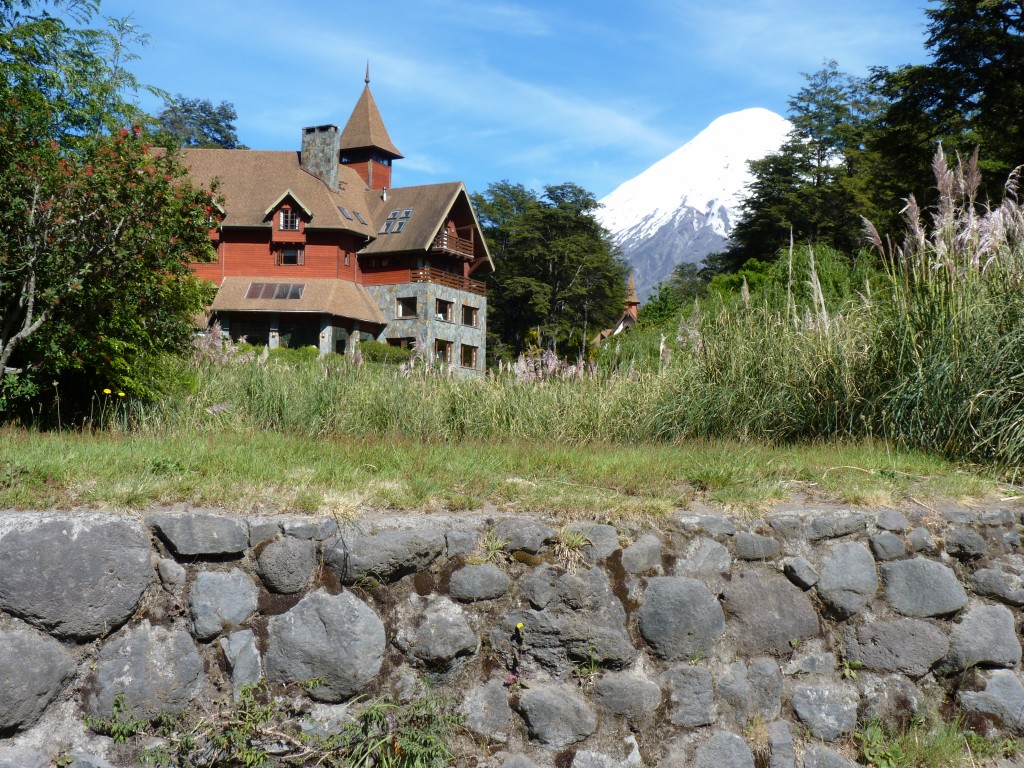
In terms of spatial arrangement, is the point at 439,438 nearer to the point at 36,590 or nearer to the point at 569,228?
the point at 36,590

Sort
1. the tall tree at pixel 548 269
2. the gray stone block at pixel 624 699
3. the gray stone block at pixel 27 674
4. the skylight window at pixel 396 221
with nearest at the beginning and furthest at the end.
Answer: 1. the gray stone block at pixel 27 674
2. the gray stone block at pixel 624 699
3. the skylight window at pixel 396 221
4. the tall tree at pixel 548 269

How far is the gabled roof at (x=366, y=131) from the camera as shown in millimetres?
43312

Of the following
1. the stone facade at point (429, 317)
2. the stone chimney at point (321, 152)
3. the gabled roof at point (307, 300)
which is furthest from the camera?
the stone chimney at point (321, 152)

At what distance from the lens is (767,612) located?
4699 millimetres

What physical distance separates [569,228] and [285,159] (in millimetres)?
18645

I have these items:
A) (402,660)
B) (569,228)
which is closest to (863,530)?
(402,660)

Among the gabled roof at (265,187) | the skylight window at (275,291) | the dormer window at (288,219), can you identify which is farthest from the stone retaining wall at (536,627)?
the dormer window at (288,219)

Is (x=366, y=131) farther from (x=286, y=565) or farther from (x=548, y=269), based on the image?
(x=286, y=565)

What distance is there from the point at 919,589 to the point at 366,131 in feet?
138

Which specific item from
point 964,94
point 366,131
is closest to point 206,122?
point 366,131

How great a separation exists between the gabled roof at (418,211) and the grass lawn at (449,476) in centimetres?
3258

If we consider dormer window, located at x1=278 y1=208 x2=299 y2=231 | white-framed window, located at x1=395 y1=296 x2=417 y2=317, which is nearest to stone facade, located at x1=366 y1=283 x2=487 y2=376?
white-framed window, located at x1=395 y1=296 x2=417 y2=317

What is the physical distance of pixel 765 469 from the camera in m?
5.79

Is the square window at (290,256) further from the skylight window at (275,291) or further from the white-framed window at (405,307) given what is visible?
the white-framed window at (405,307)
